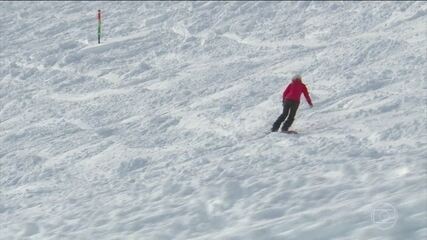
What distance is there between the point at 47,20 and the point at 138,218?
16.3m

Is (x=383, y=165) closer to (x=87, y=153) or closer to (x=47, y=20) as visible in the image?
(x=87, y=153)

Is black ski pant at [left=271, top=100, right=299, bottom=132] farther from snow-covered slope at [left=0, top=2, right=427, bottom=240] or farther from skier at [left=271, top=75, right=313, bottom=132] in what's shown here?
snow-covered slope at [left=0, top=2, right=427, bottom=240]

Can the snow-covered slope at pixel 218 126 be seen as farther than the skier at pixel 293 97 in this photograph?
No

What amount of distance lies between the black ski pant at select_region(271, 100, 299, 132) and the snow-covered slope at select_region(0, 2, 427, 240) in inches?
8.3

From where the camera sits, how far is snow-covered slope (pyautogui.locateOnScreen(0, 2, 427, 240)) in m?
10.1

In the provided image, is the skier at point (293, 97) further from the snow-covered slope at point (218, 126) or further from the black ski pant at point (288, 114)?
the snow-covered slope at point (218, 126)

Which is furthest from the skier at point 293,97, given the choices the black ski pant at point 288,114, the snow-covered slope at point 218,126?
the snow-covered slope at point 218,126

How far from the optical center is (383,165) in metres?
10.8

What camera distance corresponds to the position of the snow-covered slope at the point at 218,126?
10.1 metres

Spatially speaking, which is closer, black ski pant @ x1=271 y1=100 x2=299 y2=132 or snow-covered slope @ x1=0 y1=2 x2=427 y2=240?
snow-covered slope @ x1=0 y1=2 x2=427 y2=240

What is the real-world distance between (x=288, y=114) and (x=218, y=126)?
→ 1636mm

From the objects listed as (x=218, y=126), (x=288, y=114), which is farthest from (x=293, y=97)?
(x=218, y=126)

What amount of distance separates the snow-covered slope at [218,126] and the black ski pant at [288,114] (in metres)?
0.21

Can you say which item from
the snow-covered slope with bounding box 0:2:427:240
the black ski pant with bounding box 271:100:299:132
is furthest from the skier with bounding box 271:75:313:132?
the snow-covered slope with bounding box 0:2:427:240
